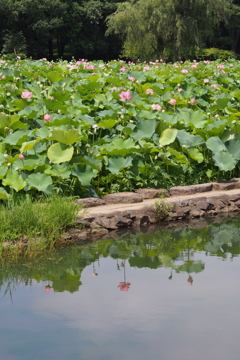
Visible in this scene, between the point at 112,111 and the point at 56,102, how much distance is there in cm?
69

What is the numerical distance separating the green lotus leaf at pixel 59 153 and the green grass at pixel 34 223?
575 millimetres

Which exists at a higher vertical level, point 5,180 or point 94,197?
point 5,180

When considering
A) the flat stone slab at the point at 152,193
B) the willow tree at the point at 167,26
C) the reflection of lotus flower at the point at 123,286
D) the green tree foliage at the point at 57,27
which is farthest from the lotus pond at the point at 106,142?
the green tree foliage at the point at 57,27

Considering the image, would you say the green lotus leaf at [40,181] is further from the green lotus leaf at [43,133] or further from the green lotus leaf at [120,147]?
the green lotus leaf at [120,147]

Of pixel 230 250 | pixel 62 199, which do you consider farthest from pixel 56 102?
pixel 230 250

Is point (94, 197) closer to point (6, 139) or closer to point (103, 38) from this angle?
point (6, 139)

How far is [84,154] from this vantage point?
5.86 m

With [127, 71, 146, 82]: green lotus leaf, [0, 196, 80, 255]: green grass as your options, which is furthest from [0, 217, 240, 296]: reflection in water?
[127, 71, 146, 82]: green lotus leaf

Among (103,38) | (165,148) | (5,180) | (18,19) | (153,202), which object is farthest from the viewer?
(103,38)

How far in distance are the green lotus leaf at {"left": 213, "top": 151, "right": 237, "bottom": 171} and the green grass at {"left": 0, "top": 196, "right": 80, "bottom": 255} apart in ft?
6.76

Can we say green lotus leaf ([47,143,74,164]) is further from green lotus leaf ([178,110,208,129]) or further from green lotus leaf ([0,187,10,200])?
green lotus leaf ([178,110,208,129])

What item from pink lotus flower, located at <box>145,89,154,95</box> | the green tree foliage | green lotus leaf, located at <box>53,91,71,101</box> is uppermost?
green lotus leaf, located at <box>53,91,71,101</box>

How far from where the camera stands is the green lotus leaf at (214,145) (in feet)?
21.0

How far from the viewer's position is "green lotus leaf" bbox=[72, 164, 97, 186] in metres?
5.50
